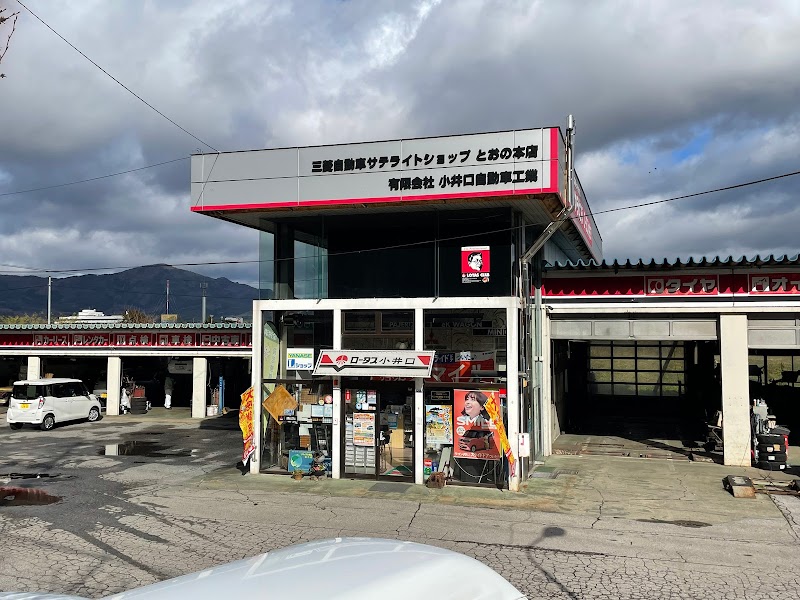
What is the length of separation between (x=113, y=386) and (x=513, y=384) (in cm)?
2246

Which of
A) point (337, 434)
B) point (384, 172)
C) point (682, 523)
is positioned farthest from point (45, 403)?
point (682, 523)

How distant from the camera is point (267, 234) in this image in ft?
57.7

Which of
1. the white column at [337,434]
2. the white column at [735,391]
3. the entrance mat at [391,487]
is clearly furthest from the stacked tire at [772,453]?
the white column at [337,434]

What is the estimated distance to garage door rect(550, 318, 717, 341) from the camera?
57.7ft

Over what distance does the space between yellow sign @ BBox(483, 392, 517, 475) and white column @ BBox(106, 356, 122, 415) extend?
2184cm

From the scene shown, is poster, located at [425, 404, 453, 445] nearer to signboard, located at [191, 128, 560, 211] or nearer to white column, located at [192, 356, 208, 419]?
signboard, located at [191, 128, 560, 211]

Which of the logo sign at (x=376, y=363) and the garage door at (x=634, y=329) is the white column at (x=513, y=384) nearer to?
the logo sign at (x=376, y=363)

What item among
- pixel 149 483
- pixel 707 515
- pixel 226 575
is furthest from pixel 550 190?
pixel 226 575

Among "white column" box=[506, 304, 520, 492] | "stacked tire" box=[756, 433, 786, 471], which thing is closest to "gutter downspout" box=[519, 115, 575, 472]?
"white column" box=[506, 304, 520, 492]

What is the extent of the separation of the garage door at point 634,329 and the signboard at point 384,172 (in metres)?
5.63

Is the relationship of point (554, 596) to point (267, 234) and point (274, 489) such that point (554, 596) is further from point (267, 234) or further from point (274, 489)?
point (267, 234)

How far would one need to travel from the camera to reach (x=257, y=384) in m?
16.4

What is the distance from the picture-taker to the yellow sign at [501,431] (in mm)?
14445

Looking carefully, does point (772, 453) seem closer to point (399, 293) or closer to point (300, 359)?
point (399, 293)
